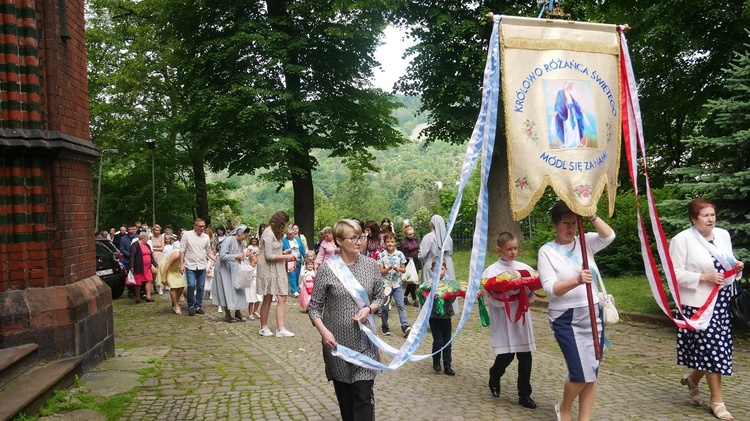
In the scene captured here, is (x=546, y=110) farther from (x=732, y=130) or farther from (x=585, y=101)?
(x=732, y=130)

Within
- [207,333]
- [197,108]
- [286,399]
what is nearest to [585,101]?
[286,399]

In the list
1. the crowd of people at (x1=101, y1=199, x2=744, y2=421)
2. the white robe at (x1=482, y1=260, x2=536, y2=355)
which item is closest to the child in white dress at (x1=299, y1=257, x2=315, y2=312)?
the crowd of people at (x1=101, y1=199, x2=744, y2=421)

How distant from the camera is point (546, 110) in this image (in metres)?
5.51

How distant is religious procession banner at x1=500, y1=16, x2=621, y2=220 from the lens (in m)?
5.43

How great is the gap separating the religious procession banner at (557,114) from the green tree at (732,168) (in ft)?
15.4

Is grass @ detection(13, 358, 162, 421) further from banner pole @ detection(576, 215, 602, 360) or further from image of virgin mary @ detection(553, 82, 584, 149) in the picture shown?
image of virgin mary @ detection(553, 82, 584, 149)

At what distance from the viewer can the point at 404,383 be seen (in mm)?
7660

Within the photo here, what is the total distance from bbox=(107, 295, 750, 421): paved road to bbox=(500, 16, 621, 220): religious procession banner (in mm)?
2178

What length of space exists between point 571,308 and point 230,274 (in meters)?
8.53

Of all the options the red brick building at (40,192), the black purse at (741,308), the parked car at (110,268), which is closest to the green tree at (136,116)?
the parked car at (110,268)

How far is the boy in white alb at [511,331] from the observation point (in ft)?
21.6

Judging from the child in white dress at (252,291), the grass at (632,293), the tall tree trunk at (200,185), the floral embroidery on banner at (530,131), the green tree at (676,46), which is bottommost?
the grass at (632,293)

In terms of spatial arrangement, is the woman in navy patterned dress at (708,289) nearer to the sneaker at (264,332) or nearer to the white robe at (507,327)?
the white robe at (507,327)

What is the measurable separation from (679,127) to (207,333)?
22.5m
